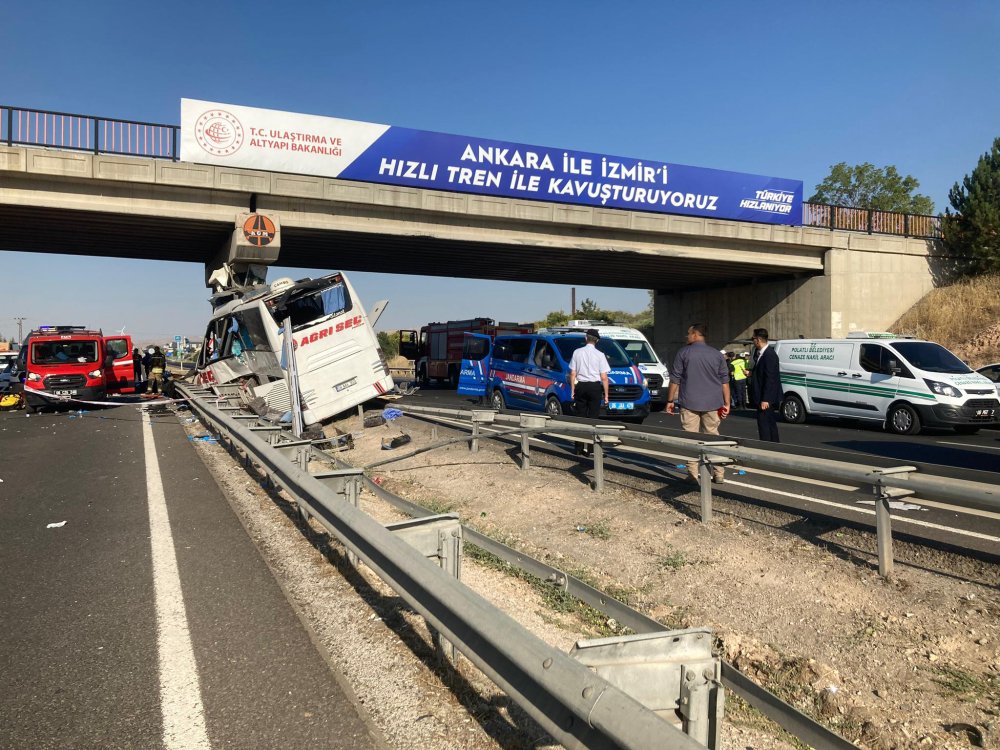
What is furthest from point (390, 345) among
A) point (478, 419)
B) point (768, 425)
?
point (768, 425)

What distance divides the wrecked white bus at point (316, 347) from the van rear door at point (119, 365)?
12877 millimetres

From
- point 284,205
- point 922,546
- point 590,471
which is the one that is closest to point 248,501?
point 590,471

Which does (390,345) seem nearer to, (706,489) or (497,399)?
(497,399)

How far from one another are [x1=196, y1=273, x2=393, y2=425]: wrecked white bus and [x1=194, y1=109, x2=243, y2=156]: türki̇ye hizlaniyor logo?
772 centimetres

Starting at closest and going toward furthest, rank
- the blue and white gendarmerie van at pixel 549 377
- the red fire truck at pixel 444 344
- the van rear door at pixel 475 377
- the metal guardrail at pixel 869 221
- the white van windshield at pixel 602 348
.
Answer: the blue and white gendarmerie van at pixel 549 377 < the white van windshield at pixel 602 348 < the van rear door at pixel 475 377 < the metal guardrail at pixel 869 221 < the red fire truck at pixel 444 344

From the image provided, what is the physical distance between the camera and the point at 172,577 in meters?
5.31

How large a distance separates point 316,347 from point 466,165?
12.1 metres

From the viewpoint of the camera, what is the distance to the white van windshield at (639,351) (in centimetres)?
1803

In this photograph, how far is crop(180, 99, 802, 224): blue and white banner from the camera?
21.0m

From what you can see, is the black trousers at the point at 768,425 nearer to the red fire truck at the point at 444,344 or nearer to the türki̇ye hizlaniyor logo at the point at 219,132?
the türki̇ye hizlaniyor logo at the point at 219,132

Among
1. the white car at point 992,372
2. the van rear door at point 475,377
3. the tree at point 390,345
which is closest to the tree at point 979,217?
the white car at point 992,372

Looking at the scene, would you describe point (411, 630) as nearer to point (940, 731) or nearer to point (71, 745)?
point (71, 745)

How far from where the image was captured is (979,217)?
93.1 ft

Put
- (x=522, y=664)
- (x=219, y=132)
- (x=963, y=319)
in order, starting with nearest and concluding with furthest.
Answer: (x=522, y=664), (x=219, y=132), (x=963, y=319)
